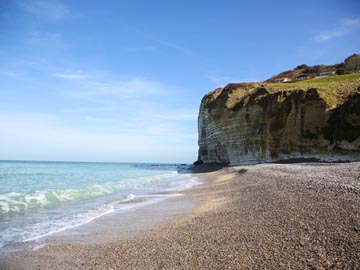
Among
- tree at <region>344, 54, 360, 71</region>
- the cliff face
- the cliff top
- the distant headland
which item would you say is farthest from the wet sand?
tree at <region>344, 54, 360, 71</region>

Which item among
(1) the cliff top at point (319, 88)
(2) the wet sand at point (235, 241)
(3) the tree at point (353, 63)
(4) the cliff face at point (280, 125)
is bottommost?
(2) the wet sand at point (235, 241)

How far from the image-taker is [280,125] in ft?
105

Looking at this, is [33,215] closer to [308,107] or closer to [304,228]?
[304,228]

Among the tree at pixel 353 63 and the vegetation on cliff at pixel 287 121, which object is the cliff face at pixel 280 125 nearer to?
the vegetation on cliff at pixel 287 121

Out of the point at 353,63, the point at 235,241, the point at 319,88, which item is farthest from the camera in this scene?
the point at 353,63

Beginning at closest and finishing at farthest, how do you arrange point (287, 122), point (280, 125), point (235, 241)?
point (235, 241) < point (287, 122) < point (280, 125)

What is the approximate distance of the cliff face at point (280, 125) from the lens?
81.9ft

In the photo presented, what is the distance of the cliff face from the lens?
81.9 ft

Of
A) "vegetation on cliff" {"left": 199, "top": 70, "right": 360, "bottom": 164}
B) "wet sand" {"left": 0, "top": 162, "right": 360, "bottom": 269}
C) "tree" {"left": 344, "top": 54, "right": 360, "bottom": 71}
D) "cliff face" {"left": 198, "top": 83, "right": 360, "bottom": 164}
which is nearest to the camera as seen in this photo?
"wet sand" {"left": 0, "top": 162, "right": 360, "bottom": 269}

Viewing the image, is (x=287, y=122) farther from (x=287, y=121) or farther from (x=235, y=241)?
(x=235, y=241)

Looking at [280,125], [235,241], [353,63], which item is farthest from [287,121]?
[353,63]

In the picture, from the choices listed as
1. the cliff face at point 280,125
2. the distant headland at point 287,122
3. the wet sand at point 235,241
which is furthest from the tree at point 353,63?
the wet sand at point 235,241

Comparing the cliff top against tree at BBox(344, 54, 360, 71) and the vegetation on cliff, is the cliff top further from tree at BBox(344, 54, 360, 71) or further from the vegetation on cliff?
tree at BBox(344, 54, 360, 71)

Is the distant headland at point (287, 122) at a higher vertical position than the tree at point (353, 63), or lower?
lower
